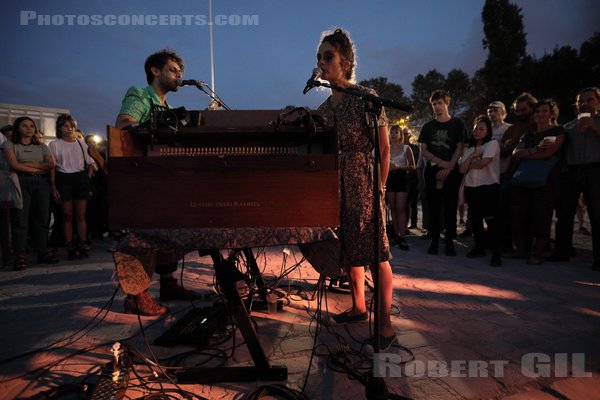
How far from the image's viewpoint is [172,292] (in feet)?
10.9

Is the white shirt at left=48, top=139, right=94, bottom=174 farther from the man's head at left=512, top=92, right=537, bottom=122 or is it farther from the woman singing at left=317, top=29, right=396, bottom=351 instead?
the man's head at left=512, top=92, right=537, bottom=122

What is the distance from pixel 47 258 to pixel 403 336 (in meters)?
5.43

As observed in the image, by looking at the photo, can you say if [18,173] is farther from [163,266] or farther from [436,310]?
[436,310]

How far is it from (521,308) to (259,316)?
2.49 meters

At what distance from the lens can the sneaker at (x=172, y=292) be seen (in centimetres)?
330

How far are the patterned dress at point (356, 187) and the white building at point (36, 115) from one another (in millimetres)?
16980

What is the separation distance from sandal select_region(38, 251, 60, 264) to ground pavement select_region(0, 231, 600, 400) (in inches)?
29.1

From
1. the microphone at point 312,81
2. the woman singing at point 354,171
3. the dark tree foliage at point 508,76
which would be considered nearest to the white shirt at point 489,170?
the woman singing at point 354,171

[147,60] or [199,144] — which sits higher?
[147,60]

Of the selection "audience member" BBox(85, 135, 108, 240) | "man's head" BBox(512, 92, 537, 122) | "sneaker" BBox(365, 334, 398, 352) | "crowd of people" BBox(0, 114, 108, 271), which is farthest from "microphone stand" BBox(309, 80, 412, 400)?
"audience member" BBox(85, 135, 108, 240)

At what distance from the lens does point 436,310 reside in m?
2.97

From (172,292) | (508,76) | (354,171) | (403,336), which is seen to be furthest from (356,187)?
(508,76)

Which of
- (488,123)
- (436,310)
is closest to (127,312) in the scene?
(436,310)

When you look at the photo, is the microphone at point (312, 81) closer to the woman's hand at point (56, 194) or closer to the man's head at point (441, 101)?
the man's head at point (441, 101)
